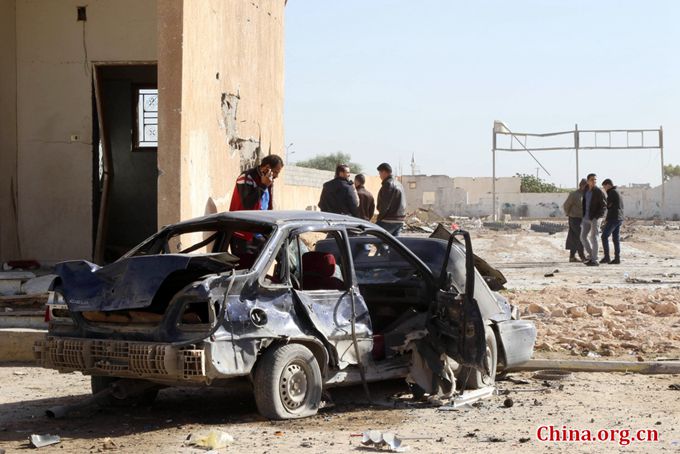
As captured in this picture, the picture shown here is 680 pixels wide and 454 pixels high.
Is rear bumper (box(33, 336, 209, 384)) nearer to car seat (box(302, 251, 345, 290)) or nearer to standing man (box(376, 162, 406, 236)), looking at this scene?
car seat (box(302, 251, 345, 290))

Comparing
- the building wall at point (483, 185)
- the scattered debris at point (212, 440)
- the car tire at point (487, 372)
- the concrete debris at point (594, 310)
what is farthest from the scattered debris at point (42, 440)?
the building wall at point (483, 185)

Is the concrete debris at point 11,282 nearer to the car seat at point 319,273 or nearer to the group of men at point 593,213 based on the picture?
the car seat at point 319,273

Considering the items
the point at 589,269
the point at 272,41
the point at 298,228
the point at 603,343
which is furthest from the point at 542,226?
the point at 298,228

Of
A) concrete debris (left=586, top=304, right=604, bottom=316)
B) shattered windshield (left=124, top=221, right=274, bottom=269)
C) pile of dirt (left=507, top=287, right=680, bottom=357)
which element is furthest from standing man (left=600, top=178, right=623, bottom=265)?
shattered windshield (left=124, top=221, right=274, bottom=269)

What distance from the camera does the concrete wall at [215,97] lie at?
11.3 metres

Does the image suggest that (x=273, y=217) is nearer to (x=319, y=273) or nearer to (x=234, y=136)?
(x=319, y=273)

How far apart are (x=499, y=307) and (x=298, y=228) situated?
2239 millimetres

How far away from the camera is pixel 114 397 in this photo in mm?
8281

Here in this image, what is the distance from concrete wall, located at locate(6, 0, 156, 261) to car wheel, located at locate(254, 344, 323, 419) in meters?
7.93

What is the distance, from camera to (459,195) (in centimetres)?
7644

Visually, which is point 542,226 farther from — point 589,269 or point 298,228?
point 298,228

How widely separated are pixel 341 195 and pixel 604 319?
3939 millimetres

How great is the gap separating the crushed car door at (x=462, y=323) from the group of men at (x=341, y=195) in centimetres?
321

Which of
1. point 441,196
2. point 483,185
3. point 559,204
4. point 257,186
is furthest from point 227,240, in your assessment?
point 483,185
